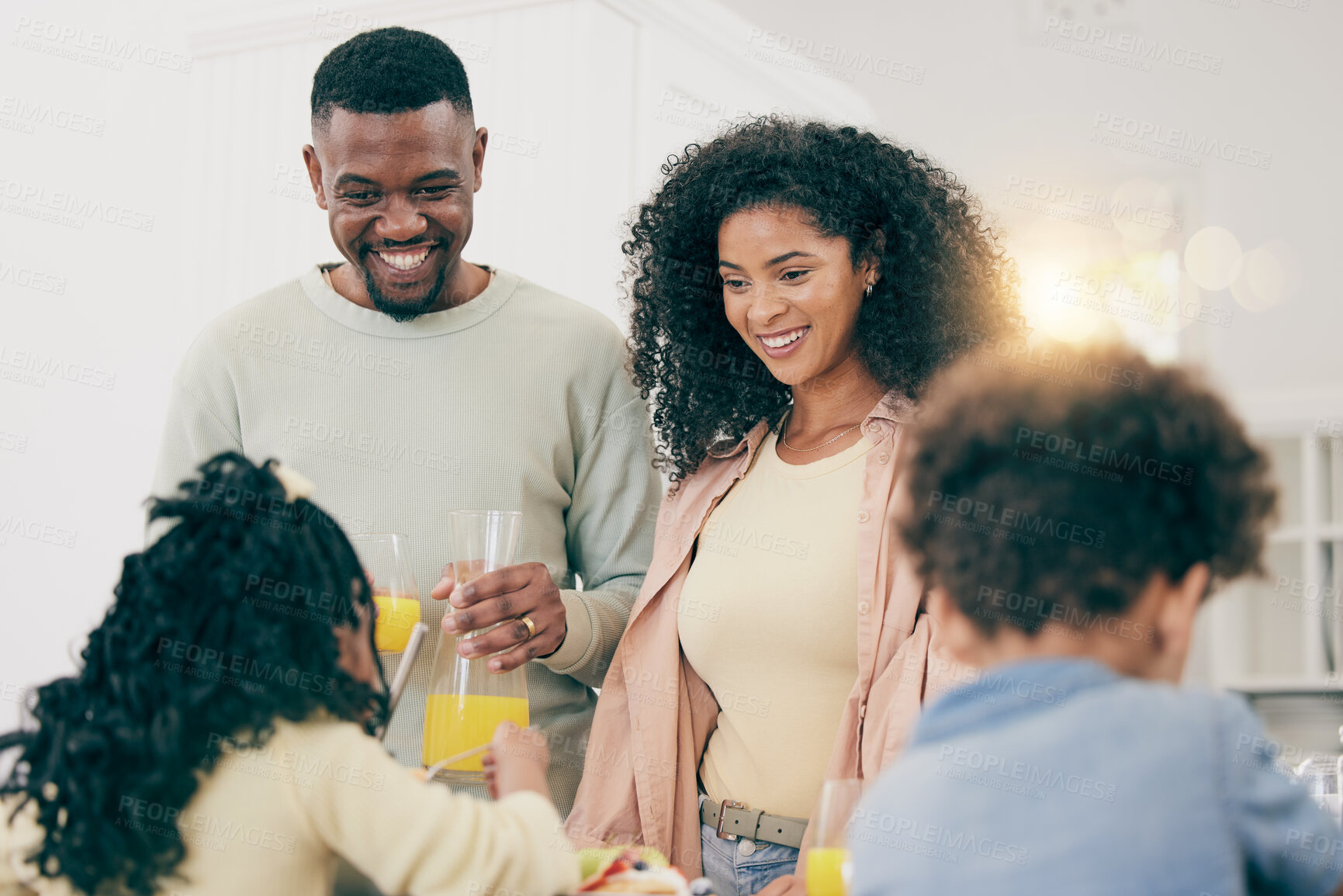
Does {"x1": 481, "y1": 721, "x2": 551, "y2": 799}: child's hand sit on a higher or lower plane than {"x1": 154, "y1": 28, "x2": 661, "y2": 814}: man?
lower

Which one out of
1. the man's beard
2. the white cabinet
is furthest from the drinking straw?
the white cabinet

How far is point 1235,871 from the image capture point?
86 cm

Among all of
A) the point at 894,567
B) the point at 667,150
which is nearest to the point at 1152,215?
the point at 667,150

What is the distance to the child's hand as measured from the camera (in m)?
1.32

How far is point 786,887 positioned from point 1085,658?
768mm

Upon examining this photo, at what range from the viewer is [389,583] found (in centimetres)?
150

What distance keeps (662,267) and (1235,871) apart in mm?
1548

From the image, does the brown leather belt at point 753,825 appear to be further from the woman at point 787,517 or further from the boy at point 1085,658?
the boy at point 1085,658

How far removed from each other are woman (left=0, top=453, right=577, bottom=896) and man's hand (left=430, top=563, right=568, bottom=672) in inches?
10.0

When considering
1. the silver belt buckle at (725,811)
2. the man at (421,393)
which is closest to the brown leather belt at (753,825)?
the silver belt buckle at (725,811)

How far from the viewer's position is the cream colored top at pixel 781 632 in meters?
1.72

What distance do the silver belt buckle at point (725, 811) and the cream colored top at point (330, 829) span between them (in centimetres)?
60

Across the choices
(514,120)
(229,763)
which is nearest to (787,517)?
(229,763)

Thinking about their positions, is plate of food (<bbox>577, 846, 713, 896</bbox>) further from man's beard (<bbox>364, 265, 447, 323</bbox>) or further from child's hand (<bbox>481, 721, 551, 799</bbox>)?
man's beard (<bbox>364, 265, 447, 323</bbox>)
